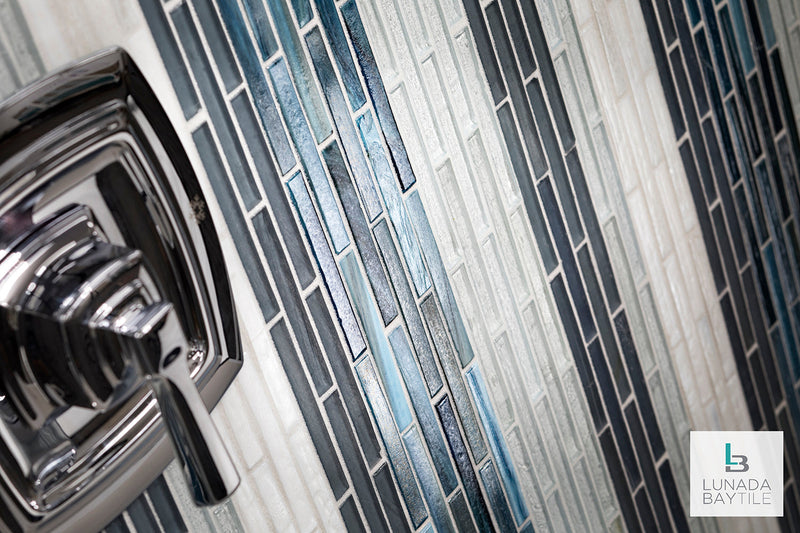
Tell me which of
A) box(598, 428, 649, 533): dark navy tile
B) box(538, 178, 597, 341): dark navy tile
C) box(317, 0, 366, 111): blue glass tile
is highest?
box(317, 0, 366, 111): blue glass tile

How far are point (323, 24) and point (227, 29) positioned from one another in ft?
0.26

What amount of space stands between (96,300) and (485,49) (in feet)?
1.43

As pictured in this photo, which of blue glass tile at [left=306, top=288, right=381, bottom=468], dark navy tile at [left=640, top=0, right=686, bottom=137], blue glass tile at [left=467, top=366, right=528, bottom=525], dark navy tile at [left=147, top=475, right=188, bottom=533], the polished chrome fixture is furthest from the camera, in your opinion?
dark navy tile at [left=640, top=0, right=686, bottom=137]

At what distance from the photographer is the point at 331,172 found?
24.6 inches

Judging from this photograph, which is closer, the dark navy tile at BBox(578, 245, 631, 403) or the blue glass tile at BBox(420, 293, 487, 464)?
the blue glass tile at BBox(420, 293, 487, 464)

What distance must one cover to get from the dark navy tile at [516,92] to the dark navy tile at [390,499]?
1.01 ft

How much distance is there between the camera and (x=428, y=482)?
27.2 inches

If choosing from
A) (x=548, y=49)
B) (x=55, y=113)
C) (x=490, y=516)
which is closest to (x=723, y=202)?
(x=548, y=49)

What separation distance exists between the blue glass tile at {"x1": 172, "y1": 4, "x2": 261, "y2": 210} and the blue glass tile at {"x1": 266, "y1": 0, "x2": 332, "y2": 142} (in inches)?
2.0

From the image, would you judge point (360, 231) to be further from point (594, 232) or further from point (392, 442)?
point (594, 232)

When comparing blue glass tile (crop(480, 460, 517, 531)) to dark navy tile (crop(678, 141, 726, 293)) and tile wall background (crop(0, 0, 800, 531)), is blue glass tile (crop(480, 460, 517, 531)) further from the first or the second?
dark navy tile (crop(678, 141, 726, 293))

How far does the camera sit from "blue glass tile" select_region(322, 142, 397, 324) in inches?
24.7

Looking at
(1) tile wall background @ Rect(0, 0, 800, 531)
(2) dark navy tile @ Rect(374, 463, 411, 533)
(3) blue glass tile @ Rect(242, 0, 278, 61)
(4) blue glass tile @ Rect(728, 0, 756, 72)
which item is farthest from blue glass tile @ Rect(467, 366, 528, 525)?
(4) blue glass tile @ Rect(728, 0, 756, 72)

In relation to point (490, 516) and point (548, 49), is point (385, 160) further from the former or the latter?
point (490, 516)
